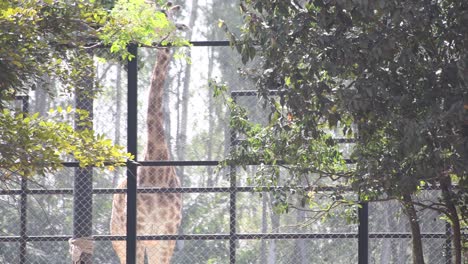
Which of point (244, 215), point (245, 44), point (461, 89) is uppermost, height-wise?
point (245, 44)

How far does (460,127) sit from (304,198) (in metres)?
1.14

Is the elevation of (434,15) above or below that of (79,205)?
above

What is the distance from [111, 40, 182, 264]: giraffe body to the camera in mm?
7254

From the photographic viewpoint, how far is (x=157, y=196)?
7465 millimetres

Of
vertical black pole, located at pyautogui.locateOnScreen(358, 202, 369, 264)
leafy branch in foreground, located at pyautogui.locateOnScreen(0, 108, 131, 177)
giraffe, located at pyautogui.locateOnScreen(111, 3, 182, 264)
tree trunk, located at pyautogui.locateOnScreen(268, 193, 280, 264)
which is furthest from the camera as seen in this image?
tree trunk, located at pyautogui.locateOnScreen(268, 193, 280, 264)

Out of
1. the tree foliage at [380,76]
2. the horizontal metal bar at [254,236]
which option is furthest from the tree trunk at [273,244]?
the tree foliage at [380,76]

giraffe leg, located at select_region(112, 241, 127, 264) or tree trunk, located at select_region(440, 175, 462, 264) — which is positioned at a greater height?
tree trunk, located at select_region(440, 175, 462, 264)

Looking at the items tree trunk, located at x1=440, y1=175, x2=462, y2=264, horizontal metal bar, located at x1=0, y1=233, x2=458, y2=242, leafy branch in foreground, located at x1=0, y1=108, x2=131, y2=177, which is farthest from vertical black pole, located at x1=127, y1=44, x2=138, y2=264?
tree trunk, located at x1=440, y1=175, x2=462, y2=264

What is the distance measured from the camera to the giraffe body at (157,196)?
7.25 meters

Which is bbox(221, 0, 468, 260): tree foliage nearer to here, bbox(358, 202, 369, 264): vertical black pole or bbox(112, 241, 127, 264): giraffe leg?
bbox(358, 202, 369, 264): vertical black pole

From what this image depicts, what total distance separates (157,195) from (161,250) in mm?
494

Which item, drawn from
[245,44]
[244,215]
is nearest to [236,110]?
[245,44]

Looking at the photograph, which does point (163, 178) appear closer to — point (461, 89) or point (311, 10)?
point (311, 10)

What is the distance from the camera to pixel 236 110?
595 centimetres
